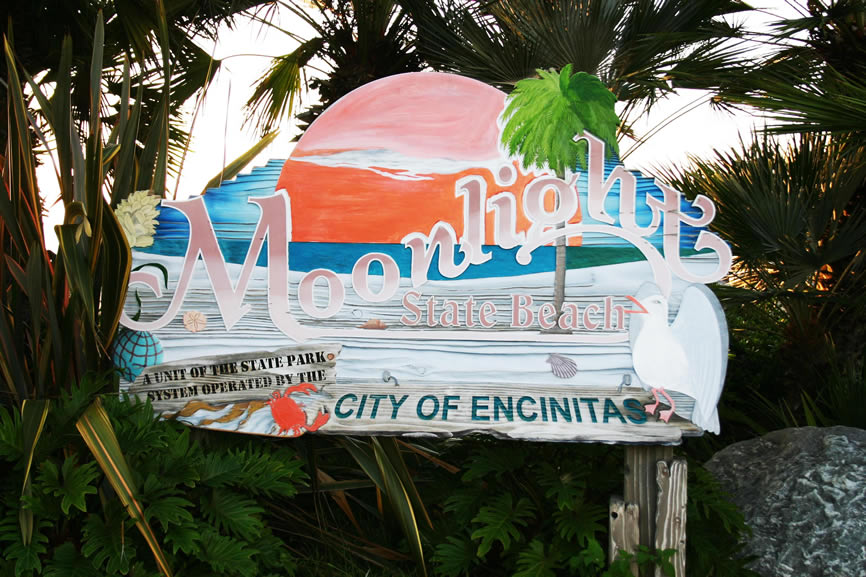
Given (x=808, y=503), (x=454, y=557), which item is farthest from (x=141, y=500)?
(x=808, y=503)

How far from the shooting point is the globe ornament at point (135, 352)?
2943 mm

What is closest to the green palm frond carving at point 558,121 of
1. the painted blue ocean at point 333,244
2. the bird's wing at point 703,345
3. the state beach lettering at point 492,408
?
the painted blue ocean at point 333,244

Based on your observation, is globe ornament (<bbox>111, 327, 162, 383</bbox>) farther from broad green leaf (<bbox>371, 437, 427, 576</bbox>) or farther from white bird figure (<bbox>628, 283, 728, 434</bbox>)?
white bird figure (<bbox>628, 283, 728, 434</bbox>)

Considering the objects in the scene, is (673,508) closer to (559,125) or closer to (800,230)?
(559,125)

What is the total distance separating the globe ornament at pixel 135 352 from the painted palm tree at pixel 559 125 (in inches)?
59.5

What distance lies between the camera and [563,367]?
2.79 metres

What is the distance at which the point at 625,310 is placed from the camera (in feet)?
9.14

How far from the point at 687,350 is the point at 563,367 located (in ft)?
1.43

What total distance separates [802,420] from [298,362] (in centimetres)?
352

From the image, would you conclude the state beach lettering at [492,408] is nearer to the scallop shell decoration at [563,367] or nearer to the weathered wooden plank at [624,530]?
the scallop shell decoration at [563,367]

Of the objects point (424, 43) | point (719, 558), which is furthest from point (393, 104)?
point (424, 43)

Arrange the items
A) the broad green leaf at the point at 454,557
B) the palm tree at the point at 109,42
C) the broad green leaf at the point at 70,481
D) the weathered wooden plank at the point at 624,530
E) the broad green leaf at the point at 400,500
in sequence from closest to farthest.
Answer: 1. the broad green leaf at the point at 70,481
2. the weathered wooden plank at the point at 624,530
3. the broad green leaf at the point at 454,557
4. the broad green leaf at the point at 400,500
5. the palm tree at the point at 109,42

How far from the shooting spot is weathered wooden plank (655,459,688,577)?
9.11 ft

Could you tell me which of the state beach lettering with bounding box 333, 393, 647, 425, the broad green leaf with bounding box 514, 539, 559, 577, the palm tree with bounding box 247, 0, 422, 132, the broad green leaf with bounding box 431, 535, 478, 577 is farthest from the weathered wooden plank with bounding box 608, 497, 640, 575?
the palm tree with bounding box 247, 0, 422, 132
